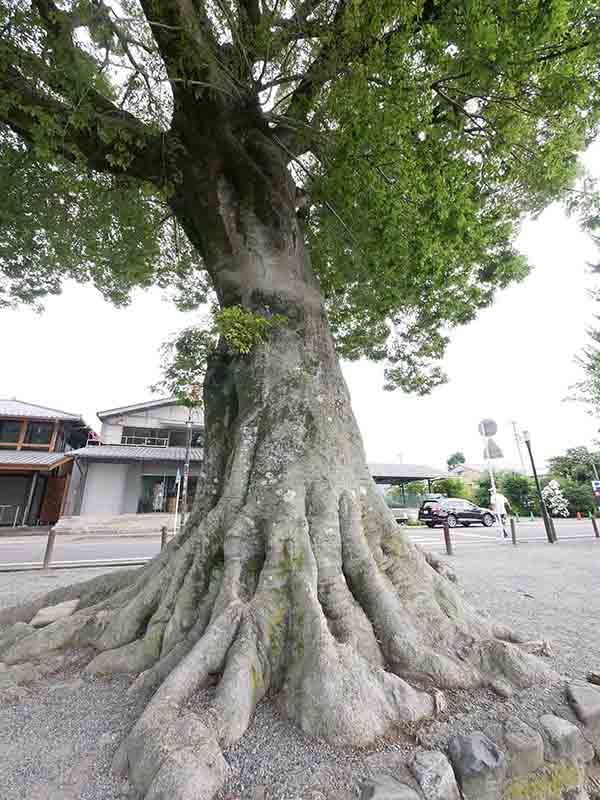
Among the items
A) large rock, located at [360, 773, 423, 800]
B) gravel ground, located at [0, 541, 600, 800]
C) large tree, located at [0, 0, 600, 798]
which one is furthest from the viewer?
large tree, located at [0, 0, 600, 798]

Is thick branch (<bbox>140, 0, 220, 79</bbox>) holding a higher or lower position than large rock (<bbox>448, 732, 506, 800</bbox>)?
higher

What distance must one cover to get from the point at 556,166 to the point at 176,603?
5.54 m

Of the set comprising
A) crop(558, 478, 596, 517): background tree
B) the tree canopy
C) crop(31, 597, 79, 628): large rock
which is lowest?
crop(31, 597, 79, 628): large rock

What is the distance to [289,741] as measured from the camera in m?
1.70

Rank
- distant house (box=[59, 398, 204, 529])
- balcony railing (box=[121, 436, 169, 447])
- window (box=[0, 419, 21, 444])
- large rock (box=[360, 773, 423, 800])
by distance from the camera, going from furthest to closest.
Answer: balcony railing (box=[121, 436, 169, 447]) < window (box=[0, 419, 21, 444]) < distant house (box=[59, 398, 204, 529]) < large rock (box=[360, 773, 423, 800])

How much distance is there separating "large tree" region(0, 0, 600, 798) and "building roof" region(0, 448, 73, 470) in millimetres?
16641

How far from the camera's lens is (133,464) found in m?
20.4

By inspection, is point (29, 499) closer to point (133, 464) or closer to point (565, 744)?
point (133, 464)

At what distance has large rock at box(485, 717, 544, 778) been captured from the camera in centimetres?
154

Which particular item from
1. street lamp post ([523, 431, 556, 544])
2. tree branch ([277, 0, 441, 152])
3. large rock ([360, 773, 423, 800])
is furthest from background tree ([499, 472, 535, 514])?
large rock ([360, 773, 423, 800])

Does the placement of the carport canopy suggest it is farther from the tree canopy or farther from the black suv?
the tree canopy

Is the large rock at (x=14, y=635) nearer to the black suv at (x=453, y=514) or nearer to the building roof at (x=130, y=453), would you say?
the building roof at (x=130, y=453)

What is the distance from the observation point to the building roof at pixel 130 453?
19.0 m

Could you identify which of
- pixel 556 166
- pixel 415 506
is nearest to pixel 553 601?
pixel 556 166
